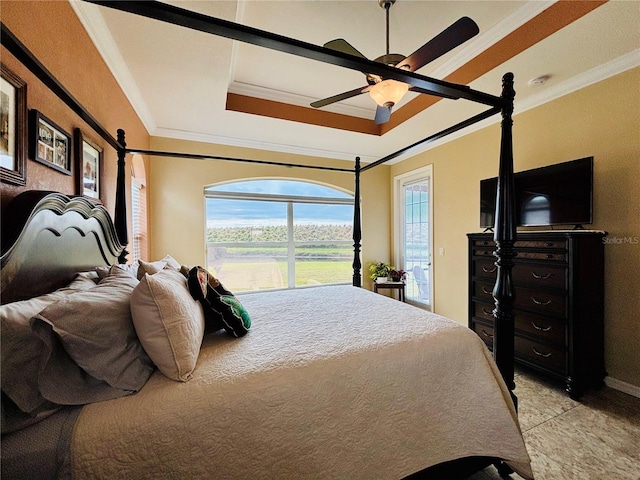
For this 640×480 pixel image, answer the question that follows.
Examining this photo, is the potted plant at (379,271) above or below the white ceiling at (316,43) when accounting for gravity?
below

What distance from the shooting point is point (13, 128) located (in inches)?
43.1

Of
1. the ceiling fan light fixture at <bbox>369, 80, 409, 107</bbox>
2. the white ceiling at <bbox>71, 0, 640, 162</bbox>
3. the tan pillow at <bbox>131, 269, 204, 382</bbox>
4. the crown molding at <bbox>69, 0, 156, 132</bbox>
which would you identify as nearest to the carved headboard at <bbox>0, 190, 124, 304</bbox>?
the tan pillow at <bbox>131, 269, 204, 382</bbox>

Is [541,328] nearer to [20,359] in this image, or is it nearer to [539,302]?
[539,302]

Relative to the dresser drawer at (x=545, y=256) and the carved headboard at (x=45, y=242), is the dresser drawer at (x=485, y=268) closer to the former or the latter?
the dresser drawer at (x=545, y=256)

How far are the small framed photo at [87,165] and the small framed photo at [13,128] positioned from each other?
1.73 feet

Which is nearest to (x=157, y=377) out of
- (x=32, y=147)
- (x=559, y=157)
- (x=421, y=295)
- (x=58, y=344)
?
(x=58, y=344)

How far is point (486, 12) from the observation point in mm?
1985

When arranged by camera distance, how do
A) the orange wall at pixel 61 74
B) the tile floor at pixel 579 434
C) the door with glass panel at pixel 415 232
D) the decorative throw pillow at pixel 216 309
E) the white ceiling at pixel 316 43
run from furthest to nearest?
the door with glass panel at pixel 415 232 < the white ceiling at pixel 316 43 < the tile floor at pixel 579 434 < the decorative throw pillow at pixel 216 309 < the orange wall at pixel 61 74

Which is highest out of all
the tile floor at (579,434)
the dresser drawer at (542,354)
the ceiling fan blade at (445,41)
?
the ceiling fan blade at (445,41)

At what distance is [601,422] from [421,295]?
245cm

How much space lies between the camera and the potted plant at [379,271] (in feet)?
14.1

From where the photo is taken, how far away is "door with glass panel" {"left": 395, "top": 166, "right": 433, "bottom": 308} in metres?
4.09

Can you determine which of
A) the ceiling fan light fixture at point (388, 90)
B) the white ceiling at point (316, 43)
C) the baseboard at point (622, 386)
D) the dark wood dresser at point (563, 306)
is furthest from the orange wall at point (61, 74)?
the baseboard at point (622, 386)

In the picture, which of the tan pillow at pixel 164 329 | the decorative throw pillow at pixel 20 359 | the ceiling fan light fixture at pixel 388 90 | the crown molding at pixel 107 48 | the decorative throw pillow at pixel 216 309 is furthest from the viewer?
the ceiling fan light fixture at pixel 388 90
